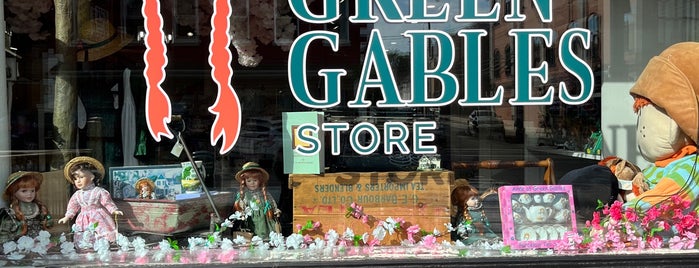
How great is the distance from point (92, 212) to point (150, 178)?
432 millimetres

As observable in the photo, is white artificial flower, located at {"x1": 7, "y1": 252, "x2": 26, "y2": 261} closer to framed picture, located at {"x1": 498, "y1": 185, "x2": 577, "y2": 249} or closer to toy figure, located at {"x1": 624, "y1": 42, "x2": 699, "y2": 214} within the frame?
framed picture, located at {"x1": 498, "y1": 185, "x2": 577, "y2": 249}

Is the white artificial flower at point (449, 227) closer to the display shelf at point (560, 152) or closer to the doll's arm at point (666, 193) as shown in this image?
the doll's arm at point (666, 193)

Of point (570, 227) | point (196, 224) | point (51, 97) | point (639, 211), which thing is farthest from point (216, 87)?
point (639, 211)

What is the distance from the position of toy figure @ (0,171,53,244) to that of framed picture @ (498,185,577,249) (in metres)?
2.77

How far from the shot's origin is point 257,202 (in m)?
4.19

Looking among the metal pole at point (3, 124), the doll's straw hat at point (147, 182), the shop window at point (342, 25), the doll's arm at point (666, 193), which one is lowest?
the doll's arm at point (666, 193)

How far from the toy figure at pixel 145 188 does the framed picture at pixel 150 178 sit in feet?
0.07

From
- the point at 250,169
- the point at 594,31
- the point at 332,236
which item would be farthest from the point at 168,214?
the point at 594,31

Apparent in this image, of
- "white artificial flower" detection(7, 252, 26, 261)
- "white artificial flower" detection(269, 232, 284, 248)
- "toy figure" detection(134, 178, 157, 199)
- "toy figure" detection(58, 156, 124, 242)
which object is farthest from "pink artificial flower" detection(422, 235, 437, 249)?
"white artificial flower" detection(7, 252, 26, 261)

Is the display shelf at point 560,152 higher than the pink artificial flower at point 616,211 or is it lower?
higher

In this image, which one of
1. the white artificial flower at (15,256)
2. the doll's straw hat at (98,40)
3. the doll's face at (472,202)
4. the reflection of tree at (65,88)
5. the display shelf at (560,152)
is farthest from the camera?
the display shelf at (560,152)

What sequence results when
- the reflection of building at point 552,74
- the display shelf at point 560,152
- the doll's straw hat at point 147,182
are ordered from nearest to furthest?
the reflection of building at point 552,74 < the doll's straw hat at point 147,182 < the display shelf at point 560,152

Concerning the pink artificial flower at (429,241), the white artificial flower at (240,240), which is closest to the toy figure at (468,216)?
the pink artificial flower at (429,241)

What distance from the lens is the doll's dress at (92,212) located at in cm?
405
